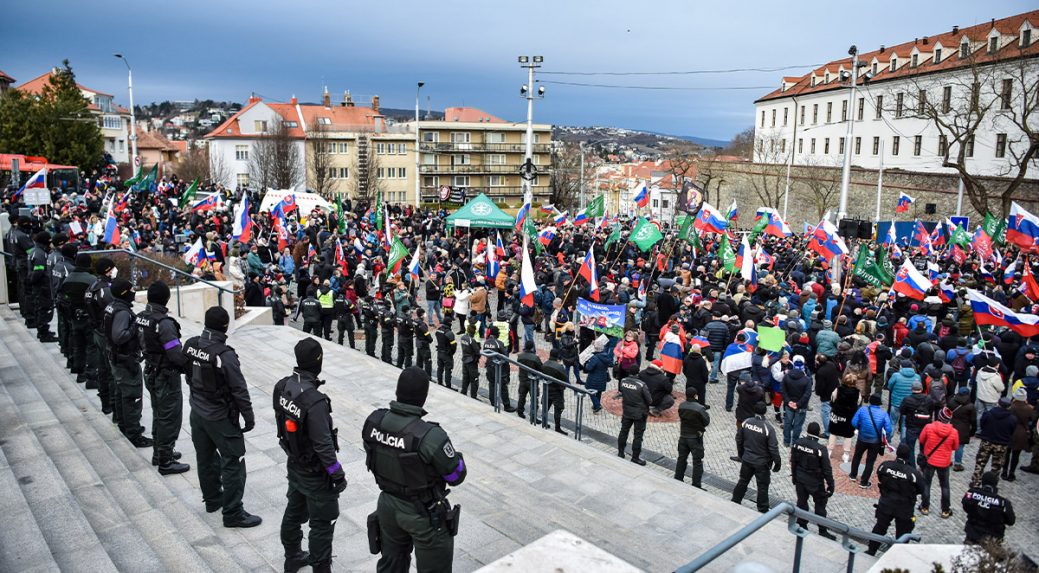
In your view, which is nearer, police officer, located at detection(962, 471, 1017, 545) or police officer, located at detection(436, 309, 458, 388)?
police officer, located at detection(962, 471, 1017, 545)

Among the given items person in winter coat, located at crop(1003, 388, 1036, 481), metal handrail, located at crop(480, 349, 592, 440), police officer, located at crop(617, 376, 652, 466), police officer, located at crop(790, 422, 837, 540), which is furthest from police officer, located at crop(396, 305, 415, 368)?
person in winter coat, located at crop(1003, 388, 1036, 481)

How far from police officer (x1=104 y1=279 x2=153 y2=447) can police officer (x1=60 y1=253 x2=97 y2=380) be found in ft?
4.60

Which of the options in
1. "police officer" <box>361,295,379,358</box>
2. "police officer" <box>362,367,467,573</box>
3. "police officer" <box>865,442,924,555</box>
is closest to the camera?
"police officer" <box>362,367,467,573</box>

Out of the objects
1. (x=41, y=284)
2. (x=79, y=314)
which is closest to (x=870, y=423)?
(x=79, y=314)

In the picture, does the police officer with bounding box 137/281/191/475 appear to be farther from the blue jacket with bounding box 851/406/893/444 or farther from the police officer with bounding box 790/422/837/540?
the blue jacket with bounding box 851/406/893/444

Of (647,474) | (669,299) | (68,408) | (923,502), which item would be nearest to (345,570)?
(647,474)

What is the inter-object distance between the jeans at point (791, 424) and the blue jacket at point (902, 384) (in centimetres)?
140

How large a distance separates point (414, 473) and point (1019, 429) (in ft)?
31.0

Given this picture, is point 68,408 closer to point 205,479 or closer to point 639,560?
point 205,479

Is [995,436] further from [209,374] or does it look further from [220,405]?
[209,374]

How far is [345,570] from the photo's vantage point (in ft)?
18.5

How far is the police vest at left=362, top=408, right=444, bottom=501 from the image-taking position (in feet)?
14.3

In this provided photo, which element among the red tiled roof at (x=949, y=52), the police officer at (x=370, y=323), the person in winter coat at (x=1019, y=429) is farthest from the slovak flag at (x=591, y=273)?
the red tiled roof at (x=949, y=52)

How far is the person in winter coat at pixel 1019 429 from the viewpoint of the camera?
32.4ft
